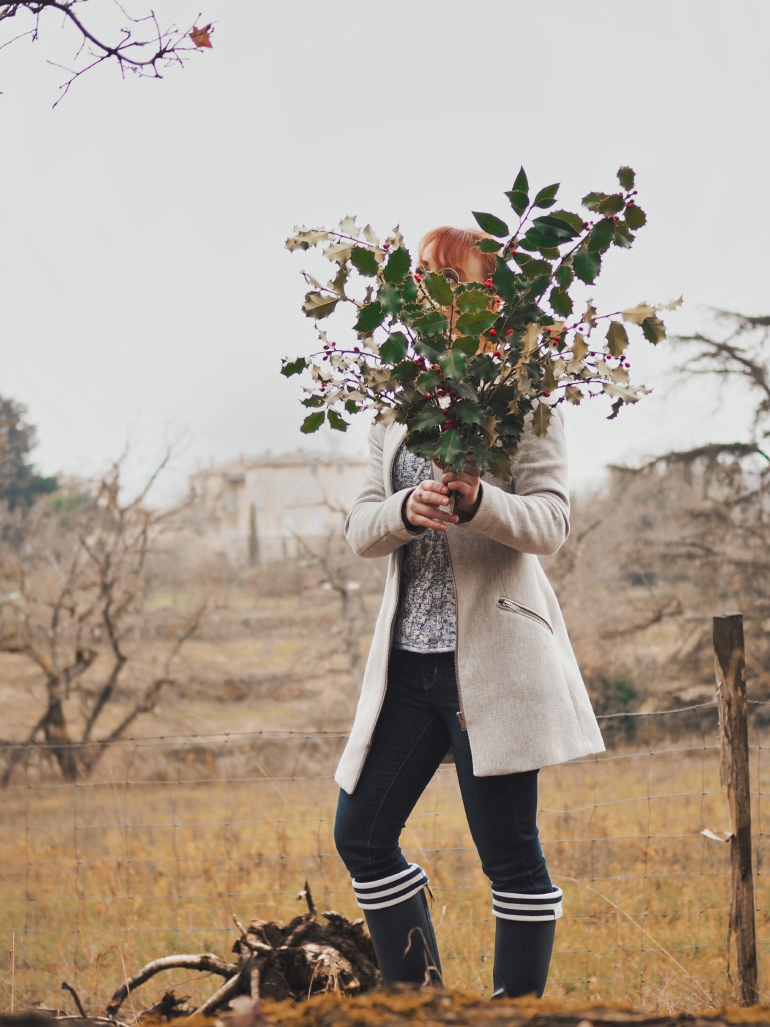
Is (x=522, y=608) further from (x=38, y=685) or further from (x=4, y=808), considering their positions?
(x=38, y=685)

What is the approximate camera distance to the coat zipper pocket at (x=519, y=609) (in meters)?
1.81

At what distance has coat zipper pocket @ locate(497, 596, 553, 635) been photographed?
5.93ft

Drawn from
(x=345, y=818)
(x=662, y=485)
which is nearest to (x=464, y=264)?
(x=345, y=818)

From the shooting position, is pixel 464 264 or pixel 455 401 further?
pixel 464 264

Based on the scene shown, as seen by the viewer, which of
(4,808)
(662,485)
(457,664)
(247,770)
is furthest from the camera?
(247,770)

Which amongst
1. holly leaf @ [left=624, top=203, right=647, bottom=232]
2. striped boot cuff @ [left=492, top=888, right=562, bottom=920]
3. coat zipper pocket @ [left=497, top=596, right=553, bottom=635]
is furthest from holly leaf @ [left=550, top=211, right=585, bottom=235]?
striped boot cuff @ [left=492, top=888, right=562, bottom=920]

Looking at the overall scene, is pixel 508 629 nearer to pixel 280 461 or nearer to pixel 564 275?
pixel 564 275

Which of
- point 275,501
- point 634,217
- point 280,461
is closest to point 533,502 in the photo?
point 634,217

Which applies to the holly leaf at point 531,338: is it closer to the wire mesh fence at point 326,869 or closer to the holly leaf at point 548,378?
the holly leaf at point 548,378

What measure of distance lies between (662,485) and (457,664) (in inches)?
515

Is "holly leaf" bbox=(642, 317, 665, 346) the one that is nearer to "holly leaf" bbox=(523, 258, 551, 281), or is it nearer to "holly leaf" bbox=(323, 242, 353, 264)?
"holly leaf" bbox=(523, 258, 551, 281)

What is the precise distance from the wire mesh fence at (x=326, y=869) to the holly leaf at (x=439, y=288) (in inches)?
61.6

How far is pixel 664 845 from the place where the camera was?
23.9ft

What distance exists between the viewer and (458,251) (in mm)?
1877
